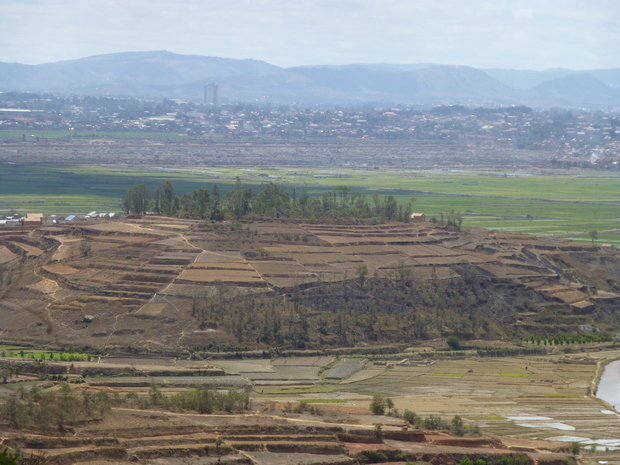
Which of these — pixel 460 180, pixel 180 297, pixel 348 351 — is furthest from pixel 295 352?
pixel 460 180

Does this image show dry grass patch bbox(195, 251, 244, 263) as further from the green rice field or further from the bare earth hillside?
the green rice field

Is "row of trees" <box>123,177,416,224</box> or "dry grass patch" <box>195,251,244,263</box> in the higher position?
"row of trees" <box>123,177,416,224</box>

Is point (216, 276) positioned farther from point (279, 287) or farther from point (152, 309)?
point (152, 309)

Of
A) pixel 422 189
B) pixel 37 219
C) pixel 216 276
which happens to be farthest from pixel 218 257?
pixel 422 189

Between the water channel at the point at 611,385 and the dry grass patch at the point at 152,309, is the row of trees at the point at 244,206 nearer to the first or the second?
the dry grass patch at the point at 152,309

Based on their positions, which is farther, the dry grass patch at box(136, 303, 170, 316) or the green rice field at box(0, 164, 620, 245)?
the green rice field at box(0, 164, 620, 245)

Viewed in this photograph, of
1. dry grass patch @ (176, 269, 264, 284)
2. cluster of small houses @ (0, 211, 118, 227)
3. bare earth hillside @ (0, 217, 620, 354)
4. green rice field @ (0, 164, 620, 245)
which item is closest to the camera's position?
bare earth hillside @ (0, 217, 620, 354)

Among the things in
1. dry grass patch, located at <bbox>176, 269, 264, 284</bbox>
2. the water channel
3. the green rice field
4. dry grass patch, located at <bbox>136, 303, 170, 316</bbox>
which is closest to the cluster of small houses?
the green rice field

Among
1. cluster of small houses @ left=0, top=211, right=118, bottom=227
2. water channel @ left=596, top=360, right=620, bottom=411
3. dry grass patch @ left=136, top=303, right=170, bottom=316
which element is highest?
cluster of small houses @ left=0, top=211, right=118, bottom=227

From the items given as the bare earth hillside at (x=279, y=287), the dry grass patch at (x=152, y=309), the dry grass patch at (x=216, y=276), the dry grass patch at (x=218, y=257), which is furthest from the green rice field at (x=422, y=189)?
the dry grass patch at (x=152, y=309)
